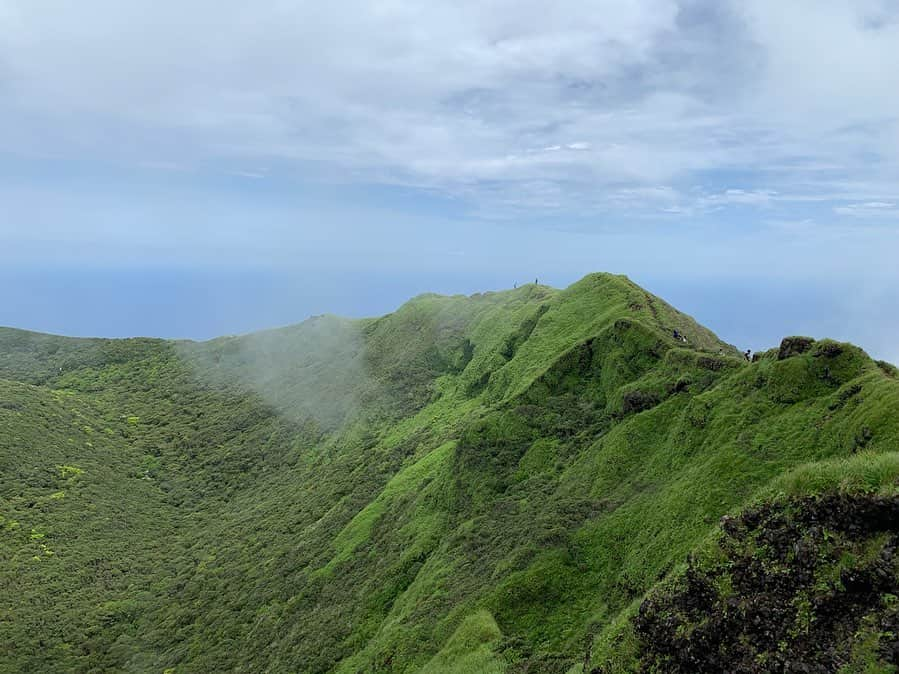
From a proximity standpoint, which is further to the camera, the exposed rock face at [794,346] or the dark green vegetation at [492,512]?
the exposed rock face at [794,346]

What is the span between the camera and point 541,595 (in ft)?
91.3

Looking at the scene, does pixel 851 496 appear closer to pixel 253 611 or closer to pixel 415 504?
pixel 415 504

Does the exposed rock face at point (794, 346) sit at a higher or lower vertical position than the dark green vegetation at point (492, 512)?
higher

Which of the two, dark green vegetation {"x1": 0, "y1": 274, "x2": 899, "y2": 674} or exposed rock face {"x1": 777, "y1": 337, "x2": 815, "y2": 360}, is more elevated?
exposed rock face {"x1": 777, "y1": 337, "x2": 815, "y2": 360}

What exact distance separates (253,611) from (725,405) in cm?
5045

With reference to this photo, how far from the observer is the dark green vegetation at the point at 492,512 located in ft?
54.1

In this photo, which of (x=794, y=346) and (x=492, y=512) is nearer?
(x=794, y=346)

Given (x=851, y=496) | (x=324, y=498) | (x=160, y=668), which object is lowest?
(x=160, y=668)

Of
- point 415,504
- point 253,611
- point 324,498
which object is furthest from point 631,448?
point 324,498

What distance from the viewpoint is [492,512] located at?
40.2 meters

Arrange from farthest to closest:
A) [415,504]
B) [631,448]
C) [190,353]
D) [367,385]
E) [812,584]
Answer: [190,353] < [367,385] < [415,504] < [631,448] < [812,584]

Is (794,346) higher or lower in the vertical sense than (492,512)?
higher

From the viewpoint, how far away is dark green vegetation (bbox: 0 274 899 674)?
16.5 metres

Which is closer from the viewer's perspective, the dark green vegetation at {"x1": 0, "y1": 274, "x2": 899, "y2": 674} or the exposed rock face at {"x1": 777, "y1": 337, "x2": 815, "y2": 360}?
the dark green vegetation at {"x1": 0, "y1": 274, "x2": 899, "y2": 674}
